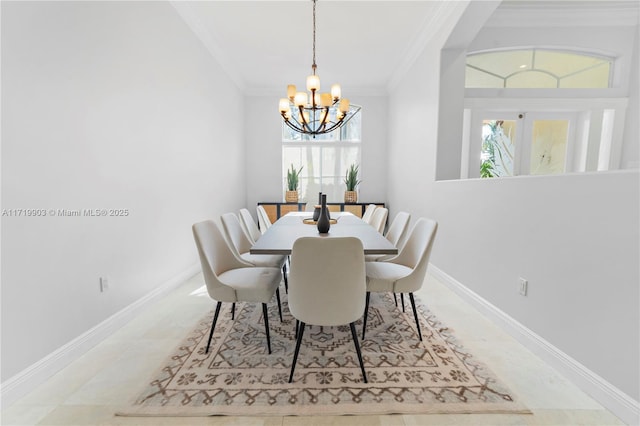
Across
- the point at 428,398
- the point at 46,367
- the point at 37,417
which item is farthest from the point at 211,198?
the point at 428,398

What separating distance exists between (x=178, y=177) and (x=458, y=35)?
322cm

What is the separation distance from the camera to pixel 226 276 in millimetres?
1884

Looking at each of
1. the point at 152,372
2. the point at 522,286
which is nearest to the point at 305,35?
the point at 522,286

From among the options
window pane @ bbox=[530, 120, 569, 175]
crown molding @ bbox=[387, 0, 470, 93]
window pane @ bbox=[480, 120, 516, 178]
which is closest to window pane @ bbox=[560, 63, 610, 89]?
window pane @ bbox=[530, 120, 569, 175]

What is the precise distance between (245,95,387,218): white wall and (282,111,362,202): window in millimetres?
172

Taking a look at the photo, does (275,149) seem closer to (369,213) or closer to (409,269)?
(369,213)

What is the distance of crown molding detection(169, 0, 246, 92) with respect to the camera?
2867 millimetres

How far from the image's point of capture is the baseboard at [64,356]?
137cm

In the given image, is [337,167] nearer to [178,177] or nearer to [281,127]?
[281,127]

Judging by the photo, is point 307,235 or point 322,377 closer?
point 322,377

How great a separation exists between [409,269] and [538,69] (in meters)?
3.38

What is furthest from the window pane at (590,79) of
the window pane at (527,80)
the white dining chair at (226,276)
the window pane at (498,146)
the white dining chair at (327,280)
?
the white dining chair at (226,276)

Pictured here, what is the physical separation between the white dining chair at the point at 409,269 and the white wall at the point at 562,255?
0.64 m

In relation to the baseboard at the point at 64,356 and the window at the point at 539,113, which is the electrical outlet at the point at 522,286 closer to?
the window at the point at 539,113
